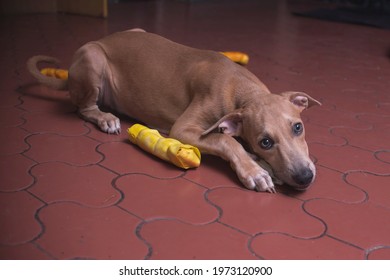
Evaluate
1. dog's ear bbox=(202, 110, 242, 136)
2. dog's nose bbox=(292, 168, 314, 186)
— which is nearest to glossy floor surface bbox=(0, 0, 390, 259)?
dog's nose bbox=(292, 168, 314, 186)

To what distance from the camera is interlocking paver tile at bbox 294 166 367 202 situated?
2.63 metres

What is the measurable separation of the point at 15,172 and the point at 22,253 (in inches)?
31.6

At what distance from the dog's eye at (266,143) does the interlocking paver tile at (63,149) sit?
3.23 feet

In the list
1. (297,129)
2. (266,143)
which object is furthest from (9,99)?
(297,129)

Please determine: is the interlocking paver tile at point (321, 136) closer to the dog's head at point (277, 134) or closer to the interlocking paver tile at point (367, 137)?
the interlocking paver tile at point (367, 137)

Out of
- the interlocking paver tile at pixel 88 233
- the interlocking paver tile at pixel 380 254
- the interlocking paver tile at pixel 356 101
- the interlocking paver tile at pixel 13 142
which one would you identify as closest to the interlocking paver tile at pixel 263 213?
the interlocking paver tile at pixel 380 254

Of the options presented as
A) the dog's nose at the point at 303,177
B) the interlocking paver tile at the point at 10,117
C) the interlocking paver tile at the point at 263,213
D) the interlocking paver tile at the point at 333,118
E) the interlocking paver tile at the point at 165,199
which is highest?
the dog's nose at the point at 303,177

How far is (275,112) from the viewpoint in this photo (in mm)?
2672

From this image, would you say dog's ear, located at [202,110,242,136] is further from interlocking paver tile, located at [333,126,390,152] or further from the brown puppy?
interlocking paver tile, located at [333,126,390,152]

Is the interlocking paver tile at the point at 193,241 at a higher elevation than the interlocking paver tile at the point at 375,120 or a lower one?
higher

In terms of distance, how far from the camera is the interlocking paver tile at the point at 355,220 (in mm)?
2244

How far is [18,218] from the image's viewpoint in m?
2.23

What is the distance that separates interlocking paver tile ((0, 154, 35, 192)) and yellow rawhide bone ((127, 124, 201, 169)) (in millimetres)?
674
